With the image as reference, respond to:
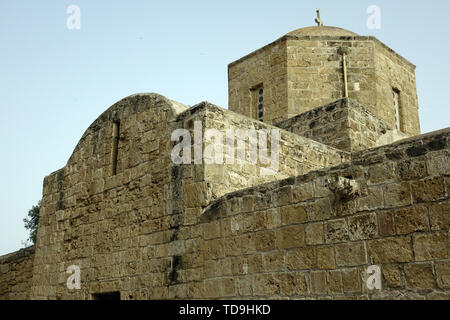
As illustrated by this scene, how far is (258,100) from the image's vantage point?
1129 cm

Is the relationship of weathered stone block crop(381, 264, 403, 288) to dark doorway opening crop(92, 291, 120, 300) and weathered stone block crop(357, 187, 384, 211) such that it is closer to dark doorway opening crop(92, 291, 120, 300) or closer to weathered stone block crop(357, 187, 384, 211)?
weathered stone block crop(357, 187, 384, 211)

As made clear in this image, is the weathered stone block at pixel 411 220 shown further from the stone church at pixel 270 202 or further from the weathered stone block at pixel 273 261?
the weathered stone block at pixel 273 261

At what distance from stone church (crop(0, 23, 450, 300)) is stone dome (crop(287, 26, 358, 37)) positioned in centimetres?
22

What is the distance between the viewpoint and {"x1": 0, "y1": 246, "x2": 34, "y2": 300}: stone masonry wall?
9242mm

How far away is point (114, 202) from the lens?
6938 millimetres

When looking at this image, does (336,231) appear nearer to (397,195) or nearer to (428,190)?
(397,195)

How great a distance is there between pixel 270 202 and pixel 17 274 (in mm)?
6879

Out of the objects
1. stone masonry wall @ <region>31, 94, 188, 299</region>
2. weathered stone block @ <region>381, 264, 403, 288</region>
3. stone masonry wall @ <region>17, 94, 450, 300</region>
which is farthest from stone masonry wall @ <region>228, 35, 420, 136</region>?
weathered stone block @ <region>381, 264, 403, 288</region>

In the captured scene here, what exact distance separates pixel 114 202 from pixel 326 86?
18.9ft

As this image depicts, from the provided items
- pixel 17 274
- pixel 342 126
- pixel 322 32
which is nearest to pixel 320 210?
pixel 342 126

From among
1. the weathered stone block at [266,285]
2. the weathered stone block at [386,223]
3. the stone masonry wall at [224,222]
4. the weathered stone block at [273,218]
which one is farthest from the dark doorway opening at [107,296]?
the weathered stone block at [386,223]

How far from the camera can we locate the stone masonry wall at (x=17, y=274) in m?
9.24
